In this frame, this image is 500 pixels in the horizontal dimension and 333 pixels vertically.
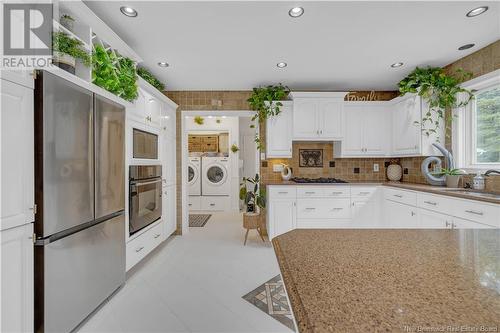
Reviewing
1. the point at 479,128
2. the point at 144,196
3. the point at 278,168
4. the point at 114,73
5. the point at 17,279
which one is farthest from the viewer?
the point at 278,168

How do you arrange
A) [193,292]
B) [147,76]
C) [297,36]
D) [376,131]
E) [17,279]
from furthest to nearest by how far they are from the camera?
[376,131] < [147,76] < [297,36] < [193,292] < [17,279]

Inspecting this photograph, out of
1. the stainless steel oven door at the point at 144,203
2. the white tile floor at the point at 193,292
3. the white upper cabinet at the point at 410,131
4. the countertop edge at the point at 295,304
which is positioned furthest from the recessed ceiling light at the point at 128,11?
the white upper cabinet at the point at 410,131

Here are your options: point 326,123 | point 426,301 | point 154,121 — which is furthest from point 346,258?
point 326,123

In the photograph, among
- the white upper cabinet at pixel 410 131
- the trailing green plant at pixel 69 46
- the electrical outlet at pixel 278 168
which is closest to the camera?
the trailing green plant at pixel 69 46

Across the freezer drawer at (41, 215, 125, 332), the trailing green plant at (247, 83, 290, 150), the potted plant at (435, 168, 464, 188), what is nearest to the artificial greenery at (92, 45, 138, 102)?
the freezer drawer at (41, 215, 125, 332)

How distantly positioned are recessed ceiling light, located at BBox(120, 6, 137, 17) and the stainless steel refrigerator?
70cm

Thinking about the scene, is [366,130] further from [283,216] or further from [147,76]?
[147,76]

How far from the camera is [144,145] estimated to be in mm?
2627

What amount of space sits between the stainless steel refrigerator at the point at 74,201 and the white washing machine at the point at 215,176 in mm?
3571

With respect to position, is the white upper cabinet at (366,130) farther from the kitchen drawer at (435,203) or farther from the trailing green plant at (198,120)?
the trailing green plant at (198,120)

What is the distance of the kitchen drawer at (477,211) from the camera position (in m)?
1.78

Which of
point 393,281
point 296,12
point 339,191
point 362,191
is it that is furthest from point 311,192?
point 393,281

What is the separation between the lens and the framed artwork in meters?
3.85

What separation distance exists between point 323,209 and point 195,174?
11.2 ft
